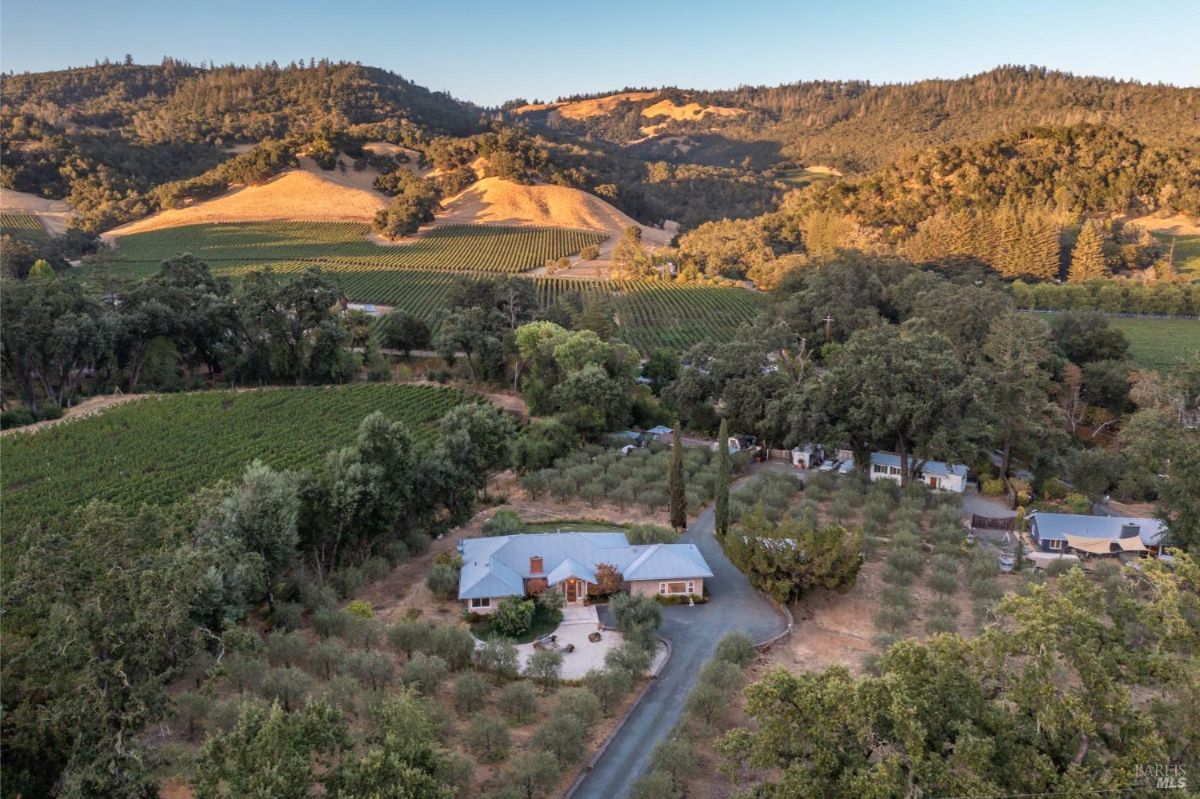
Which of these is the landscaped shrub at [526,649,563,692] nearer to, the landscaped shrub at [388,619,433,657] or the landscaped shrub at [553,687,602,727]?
the landscaped shrub at [553,687,602,727]

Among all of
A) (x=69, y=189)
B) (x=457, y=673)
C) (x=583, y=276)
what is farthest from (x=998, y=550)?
(x=69, y=189)

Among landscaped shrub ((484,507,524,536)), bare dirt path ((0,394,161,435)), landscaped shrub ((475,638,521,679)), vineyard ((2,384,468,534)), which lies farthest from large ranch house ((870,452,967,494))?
bare dirt path ((0,394,161,435))

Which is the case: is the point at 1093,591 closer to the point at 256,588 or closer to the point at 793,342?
the point at 256,588

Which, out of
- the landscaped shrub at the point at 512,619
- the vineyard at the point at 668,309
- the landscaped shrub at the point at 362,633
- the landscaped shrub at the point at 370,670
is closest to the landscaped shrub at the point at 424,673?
the landscaped shrub at the point at 370,670

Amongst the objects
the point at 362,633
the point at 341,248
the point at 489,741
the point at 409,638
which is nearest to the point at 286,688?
the point at 362,633

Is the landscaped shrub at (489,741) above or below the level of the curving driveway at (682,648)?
above

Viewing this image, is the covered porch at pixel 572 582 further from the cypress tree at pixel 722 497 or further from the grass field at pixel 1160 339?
the grass field at pixel 1160 339
